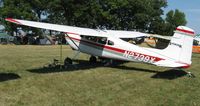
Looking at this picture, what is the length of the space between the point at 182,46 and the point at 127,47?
106 inches

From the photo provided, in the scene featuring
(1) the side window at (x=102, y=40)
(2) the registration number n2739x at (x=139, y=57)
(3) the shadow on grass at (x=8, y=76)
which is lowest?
(3) the shadow on grass at (x=8, y=76)

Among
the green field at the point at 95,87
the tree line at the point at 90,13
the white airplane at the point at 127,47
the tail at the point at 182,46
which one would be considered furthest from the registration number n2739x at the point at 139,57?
the tree line at the point at 90,13

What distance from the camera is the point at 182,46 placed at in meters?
13.8

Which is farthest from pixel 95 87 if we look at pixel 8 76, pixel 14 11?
pixel 14 11

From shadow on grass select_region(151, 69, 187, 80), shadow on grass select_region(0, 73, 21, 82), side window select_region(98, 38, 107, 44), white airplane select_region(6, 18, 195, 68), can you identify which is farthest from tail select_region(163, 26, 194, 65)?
shadow on grass select_region(0, 73, 21, 82)

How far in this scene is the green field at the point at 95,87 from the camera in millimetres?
9617

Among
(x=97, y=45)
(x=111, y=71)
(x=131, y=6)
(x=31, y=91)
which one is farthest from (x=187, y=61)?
(x=131, y=6)

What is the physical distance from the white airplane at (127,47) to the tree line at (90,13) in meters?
37.2

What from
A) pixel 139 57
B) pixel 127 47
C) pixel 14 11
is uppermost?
pixel 14 11

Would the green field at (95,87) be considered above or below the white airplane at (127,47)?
below

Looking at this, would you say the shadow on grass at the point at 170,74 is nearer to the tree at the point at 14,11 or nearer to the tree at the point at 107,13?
the tree at the point at 107,13

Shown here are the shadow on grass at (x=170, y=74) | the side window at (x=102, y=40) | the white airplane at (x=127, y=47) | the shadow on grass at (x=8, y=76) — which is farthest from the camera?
the side window at (x=102, y=40)

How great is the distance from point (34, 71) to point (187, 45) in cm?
614

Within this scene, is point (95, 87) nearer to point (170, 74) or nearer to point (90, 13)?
point (170, 74)
